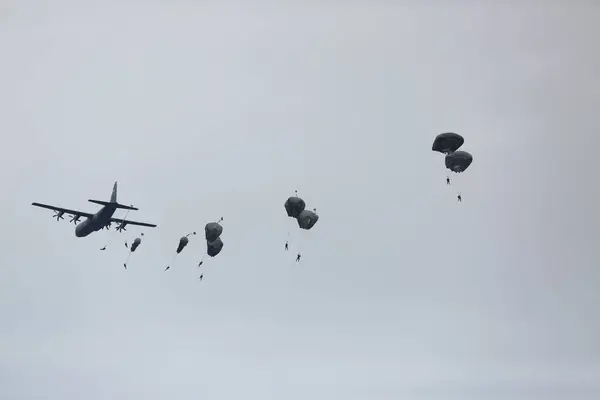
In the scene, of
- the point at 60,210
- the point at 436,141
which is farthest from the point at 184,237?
the point at 60,210

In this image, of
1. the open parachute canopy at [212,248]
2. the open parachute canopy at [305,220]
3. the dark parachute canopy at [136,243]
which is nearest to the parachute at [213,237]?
the open parachute canopy at [212,248]

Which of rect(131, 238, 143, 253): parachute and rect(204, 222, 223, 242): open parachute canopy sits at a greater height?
rect(131, 238, 143, 253): parachute

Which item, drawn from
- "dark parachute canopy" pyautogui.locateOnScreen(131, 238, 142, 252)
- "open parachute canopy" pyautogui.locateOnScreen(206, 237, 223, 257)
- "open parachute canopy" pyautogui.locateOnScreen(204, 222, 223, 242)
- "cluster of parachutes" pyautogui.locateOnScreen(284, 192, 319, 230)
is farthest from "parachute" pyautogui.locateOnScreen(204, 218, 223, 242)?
"dark parachute canopy" pyautogui.locateOnScreen(131, 238, 142, 252)

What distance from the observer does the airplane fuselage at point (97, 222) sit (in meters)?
104

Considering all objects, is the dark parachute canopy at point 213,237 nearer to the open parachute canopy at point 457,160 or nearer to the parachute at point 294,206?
the parachute at point 294,206

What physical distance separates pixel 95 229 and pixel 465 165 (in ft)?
228

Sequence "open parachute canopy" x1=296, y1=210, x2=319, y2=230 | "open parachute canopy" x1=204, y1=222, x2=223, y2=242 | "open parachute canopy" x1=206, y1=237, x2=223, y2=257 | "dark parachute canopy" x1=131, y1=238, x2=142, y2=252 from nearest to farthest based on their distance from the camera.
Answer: "open parachute canopy" x1=204, y1=222, x2=223, y2=242
"open parachute canopy" x1=296, y1=210, x2=319, y2=230
"open parachute canopy" x1=206, y1=237, x2=223, y2=257
"dark parachute canopy" x1=131, y1=238, x2=142, y2=252

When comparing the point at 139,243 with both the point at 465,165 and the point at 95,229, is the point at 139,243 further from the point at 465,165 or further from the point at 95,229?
the point at 465,165

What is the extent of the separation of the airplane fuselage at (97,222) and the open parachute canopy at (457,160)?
6081cm

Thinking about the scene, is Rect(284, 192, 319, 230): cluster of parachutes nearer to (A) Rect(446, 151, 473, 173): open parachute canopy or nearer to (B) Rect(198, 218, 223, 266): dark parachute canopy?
(B) Rect(198, 218, 223, 266): dark parachute canopy

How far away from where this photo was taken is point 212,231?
74562 mm

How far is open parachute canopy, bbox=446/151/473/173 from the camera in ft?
255

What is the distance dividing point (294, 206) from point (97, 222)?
48035 millimetres

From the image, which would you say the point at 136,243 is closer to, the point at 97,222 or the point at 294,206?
the point at 97,222
